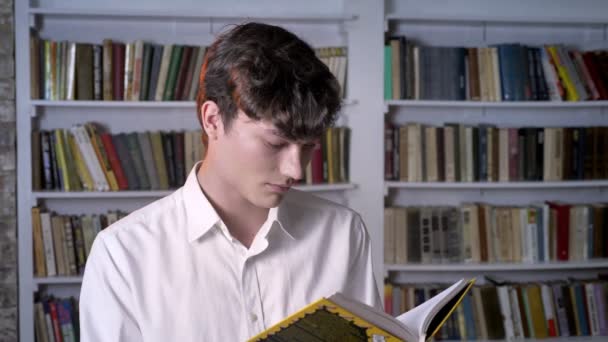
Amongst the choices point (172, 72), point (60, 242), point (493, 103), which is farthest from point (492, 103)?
point (60, 242)

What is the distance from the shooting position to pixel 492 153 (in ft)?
10.9

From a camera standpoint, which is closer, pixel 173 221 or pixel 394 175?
pixel 173 221

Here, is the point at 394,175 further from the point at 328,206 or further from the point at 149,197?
the point at 328,206

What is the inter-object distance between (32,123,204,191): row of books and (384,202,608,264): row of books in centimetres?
106

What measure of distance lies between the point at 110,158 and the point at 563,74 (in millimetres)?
2250

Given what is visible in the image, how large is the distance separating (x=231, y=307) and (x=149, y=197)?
2.01 m

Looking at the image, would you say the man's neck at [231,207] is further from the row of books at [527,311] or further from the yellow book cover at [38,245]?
the row of books at [527,311]

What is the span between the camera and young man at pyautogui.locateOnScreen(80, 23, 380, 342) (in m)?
1.16

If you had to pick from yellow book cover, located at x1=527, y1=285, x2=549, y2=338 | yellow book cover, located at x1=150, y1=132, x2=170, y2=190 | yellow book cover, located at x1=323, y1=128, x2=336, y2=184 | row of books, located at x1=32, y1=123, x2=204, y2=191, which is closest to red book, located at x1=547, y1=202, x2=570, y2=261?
yellow book cover, located at x1=527, y1=285, x2=549, y2=338

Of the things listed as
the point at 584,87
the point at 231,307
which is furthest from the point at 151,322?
the point at 584,87

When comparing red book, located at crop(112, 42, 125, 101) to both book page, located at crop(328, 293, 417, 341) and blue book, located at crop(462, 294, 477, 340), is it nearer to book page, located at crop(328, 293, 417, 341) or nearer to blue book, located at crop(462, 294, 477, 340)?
blue book, located at crop(462, 294, 477, 340)

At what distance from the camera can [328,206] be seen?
4.78 feet

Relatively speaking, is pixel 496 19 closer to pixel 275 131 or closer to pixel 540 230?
pixel 540 230

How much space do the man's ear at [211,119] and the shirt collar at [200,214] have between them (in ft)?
0.38
